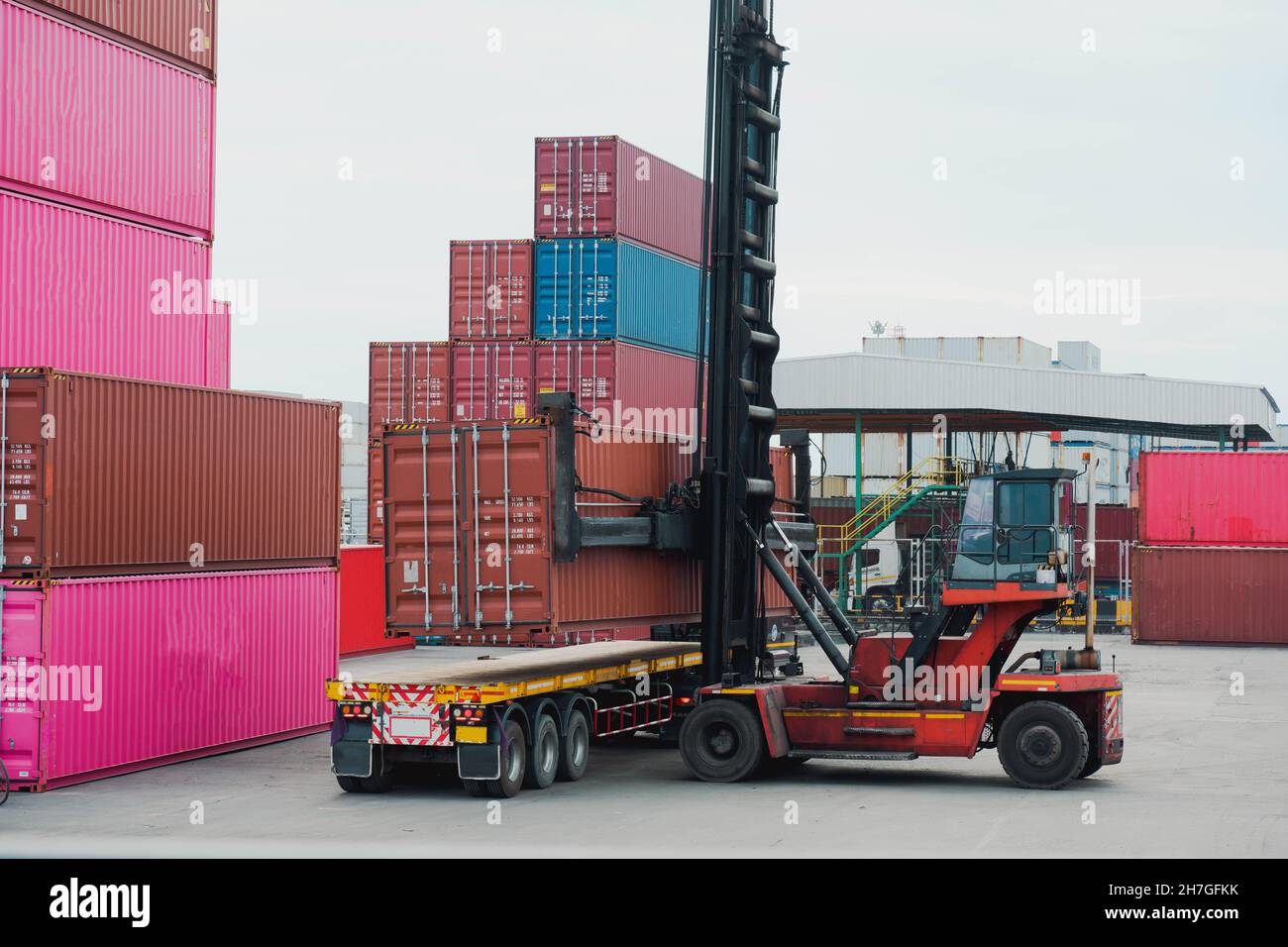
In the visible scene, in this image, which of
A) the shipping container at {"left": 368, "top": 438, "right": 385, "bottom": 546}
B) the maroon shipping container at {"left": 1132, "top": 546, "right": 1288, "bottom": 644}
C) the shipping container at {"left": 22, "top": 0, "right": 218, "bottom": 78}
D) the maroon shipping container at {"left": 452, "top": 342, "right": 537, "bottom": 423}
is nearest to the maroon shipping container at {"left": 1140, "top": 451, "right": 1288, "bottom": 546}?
the maroon shipping container at {"left": 1132, "top": 546, "right": 1288, "bottom": 644}

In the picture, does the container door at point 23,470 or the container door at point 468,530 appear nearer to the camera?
the container door at point 468,530

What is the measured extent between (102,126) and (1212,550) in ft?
97.8

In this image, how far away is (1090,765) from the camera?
16.9m

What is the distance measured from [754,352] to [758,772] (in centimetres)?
500

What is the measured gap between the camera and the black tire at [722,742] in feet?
55.9

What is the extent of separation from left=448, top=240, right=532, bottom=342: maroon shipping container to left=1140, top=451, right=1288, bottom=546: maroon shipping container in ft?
55.6

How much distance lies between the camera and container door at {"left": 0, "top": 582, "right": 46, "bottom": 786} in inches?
653

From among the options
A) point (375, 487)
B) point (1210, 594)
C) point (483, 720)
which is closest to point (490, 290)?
point (375, 487)

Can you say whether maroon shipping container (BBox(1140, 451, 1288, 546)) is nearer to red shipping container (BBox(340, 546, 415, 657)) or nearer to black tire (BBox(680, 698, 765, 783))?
red shipping container (BBox(340, 546, 415, 657))

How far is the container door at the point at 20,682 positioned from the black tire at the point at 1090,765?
1139 centimetres

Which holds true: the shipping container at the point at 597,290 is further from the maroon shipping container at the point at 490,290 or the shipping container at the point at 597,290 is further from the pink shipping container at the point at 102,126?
the pink shipping container at the point at 102,126

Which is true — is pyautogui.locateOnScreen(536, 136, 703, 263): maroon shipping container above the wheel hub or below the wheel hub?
above

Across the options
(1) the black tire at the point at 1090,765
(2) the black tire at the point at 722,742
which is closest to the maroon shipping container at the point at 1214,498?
(1) the black tire at the point at 1090,765
